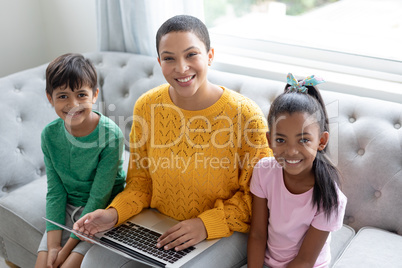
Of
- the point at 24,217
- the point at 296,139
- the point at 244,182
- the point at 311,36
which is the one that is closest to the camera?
the point at 296,139

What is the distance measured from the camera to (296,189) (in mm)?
1406

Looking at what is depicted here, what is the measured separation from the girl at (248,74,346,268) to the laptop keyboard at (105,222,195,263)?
0.83 feet

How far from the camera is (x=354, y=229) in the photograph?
5.66 ft

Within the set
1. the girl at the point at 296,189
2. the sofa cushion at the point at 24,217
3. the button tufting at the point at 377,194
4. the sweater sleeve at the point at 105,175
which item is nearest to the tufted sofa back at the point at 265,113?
the button tufting at the point at 377,194

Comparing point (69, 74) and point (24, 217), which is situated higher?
point (69, 74)

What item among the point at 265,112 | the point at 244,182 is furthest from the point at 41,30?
the point at 244,182

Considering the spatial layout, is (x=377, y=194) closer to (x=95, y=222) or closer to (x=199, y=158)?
(x=199, y=158)

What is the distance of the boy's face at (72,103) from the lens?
1614 mm

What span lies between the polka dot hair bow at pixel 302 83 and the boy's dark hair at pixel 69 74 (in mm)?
717

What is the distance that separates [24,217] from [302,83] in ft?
3.84

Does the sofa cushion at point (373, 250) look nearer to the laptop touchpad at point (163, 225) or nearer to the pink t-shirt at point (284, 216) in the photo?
the pink t-shirt at point (284, 216)

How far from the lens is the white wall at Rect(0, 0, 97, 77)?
8.77ft

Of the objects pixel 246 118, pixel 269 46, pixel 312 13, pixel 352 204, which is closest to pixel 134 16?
pixel 269 46

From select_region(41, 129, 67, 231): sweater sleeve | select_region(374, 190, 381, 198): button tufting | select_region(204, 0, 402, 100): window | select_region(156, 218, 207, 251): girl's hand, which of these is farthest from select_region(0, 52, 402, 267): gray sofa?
select_region(156, 218, 207, 251): girl's hand
